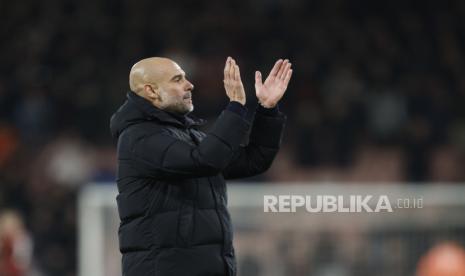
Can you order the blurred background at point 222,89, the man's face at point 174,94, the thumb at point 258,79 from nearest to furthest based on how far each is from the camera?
the man's face at point 174,94, the thumb at point 258,79, the blurred background at point 222,89

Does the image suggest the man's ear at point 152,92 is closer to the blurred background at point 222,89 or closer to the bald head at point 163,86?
the bald head at point 163,86

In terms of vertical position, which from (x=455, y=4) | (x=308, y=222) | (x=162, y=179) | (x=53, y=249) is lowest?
(x=53, y=249)

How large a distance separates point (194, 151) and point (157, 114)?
10.7 inches

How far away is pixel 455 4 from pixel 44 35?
4.45 m

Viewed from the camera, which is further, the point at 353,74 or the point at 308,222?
the point at 353,74

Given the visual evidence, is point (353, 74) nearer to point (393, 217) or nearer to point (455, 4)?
point (455, 4)

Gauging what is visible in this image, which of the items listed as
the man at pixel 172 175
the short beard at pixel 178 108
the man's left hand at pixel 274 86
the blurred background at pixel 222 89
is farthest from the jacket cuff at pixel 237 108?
the blurred background at pixel 222 89

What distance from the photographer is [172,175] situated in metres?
4.22

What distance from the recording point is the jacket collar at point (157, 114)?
4309 mm

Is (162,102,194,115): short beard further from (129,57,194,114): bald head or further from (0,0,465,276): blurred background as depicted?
(0,0,465,276): blurred background

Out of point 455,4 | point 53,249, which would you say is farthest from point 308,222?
point 455,4

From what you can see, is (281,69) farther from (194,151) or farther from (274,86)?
(194,151)

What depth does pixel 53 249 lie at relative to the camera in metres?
9.84

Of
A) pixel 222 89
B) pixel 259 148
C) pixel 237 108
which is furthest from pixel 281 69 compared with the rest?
pixel 222 89
